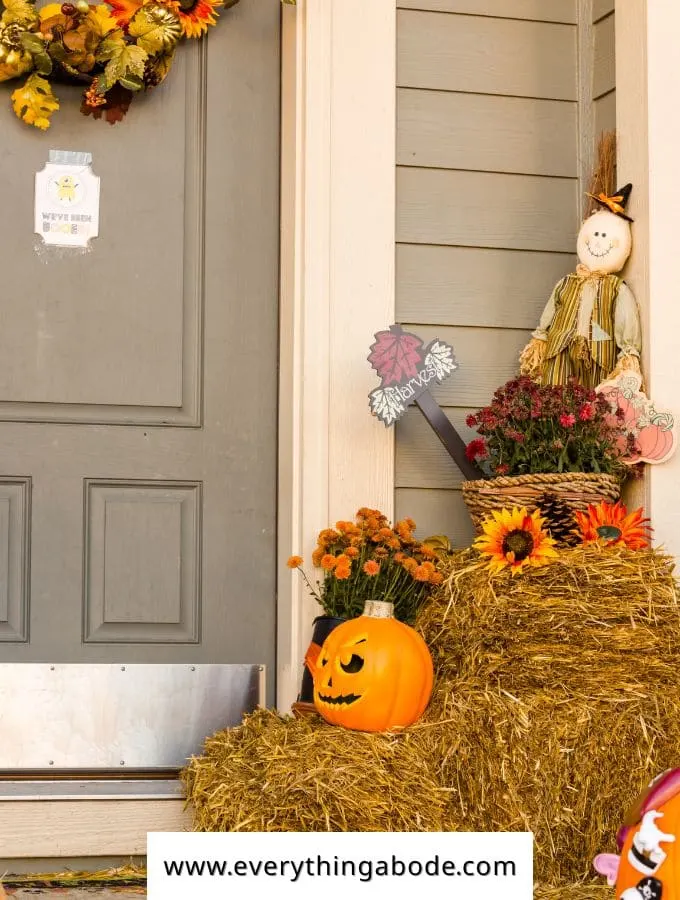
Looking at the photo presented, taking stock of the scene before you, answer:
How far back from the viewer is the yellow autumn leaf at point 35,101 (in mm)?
2764

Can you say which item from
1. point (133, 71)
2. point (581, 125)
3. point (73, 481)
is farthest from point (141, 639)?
point (581, 125)

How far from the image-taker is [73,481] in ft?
9.12

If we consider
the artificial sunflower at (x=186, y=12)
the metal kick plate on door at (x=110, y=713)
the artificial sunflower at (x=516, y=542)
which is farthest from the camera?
the artificial sunflower at (x=186, y=12)

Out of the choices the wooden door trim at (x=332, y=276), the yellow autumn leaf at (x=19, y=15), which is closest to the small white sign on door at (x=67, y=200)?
the yellow autumn leaf at (x=19, y=15)

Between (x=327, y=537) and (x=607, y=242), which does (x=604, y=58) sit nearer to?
(x=607, y=242)

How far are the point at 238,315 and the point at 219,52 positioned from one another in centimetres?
65

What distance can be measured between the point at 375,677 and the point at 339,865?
0.82 m

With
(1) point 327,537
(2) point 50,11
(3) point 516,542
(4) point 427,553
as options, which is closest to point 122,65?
(2) point 50,11

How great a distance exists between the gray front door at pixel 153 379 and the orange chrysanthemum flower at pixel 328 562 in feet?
1.04

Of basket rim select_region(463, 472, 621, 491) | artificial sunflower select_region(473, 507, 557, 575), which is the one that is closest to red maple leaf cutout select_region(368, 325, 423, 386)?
basket rim select_region(463, 472, 621, 491)

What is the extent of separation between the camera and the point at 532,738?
220cm

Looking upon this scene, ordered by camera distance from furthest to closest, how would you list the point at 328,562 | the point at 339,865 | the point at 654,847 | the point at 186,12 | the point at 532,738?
the point at 186,12 → the point at 328,562 → the point at 532,738 → the point at 654,847 → the point at 339,865

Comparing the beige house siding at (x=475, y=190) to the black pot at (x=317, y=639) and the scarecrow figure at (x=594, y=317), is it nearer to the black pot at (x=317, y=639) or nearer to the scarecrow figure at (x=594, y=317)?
the scarecrow figure at (x=594, y=317)

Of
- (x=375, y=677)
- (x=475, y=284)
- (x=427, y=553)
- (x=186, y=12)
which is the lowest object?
(x=375, y=677)
